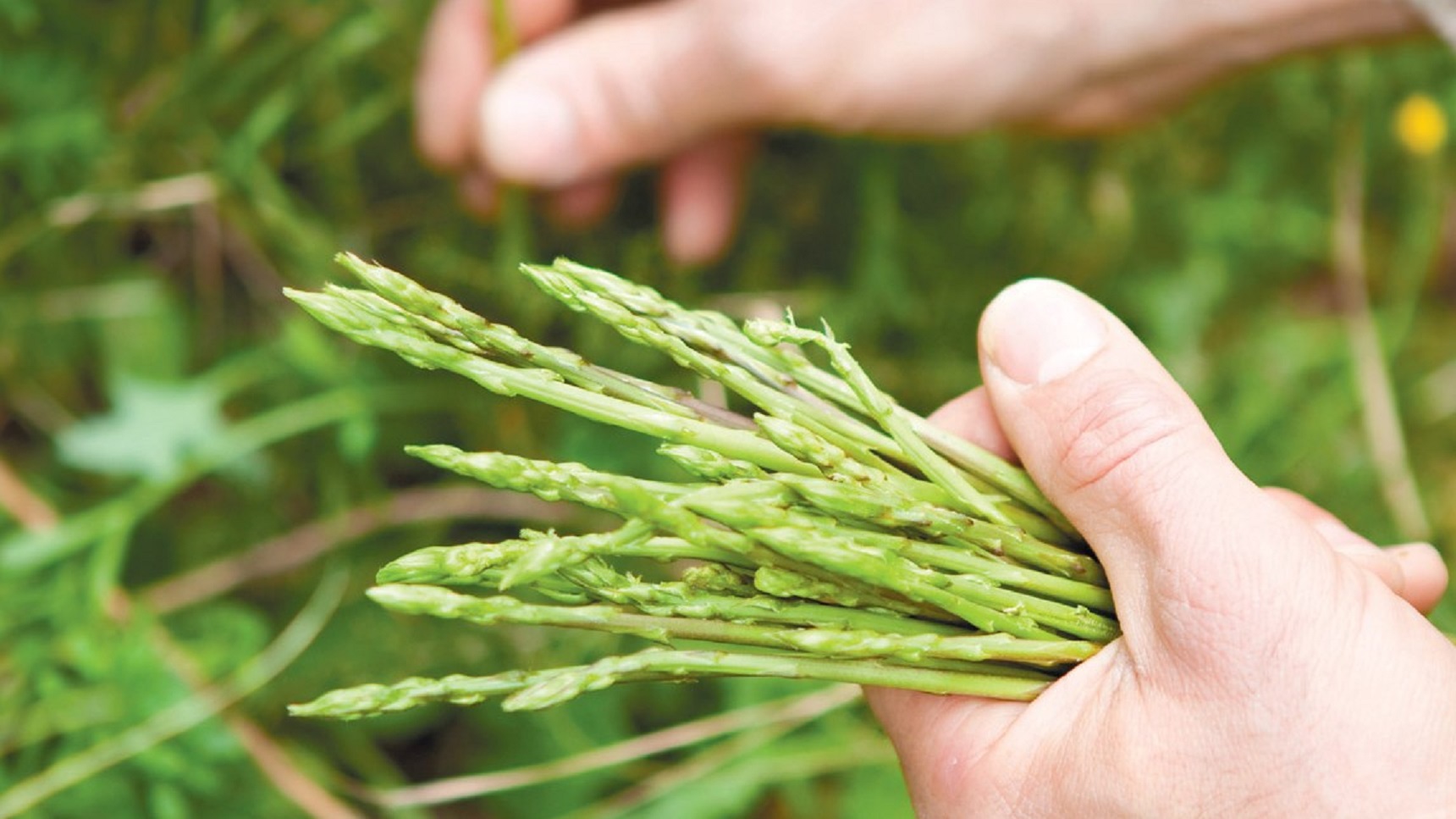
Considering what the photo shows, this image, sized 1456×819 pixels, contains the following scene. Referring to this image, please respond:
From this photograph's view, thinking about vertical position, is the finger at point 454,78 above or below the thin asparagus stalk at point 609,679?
above

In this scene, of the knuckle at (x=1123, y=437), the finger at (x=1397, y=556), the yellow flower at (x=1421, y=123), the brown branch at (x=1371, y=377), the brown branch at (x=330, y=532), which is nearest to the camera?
the knuckle at (x=1123, y=437)

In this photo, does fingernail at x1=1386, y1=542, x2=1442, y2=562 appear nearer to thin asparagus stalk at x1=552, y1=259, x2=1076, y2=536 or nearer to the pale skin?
the pale skin

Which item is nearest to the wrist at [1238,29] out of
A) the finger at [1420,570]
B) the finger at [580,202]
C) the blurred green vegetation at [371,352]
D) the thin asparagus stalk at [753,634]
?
the blurred green vegetation at [371,352]

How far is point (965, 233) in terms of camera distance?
2.15m

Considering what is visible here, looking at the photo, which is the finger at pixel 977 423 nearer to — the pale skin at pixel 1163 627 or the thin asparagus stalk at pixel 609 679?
the pale skin at pixel 1163 627

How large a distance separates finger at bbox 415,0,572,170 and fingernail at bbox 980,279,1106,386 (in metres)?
1.01

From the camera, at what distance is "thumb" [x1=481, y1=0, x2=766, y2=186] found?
1.70 metres

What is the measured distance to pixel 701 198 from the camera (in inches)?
80.1

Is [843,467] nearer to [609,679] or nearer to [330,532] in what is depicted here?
[609,679]

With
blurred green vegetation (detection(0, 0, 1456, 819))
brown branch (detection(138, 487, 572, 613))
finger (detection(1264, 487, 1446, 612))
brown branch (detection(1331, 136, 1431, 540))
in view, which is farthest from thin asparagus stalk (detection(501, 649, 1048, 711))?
brown branch (detection(1331, 136, 1431, 540))

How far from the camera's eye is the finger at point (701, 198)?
6.63ft

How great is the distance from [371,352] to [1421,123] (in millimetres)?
2003

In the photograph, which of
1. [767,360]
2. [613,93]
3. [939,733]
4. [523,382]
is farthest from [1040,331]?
[613,93]

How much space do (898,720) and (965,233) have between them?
120 centimetres
